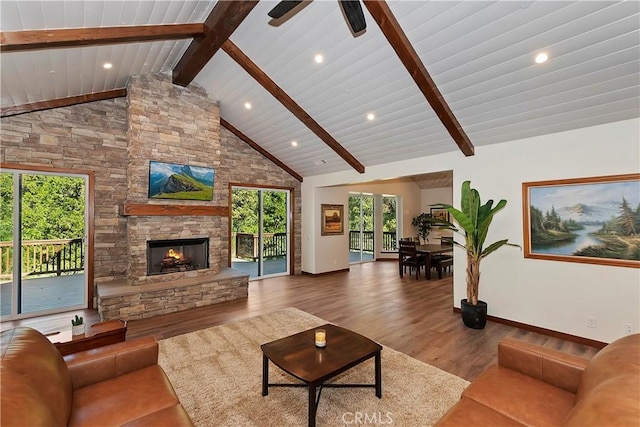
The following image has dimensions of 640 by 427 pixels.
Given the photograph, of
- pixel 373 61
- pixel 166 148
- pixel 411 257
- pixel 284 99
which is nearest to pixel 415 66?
pixel 373 61

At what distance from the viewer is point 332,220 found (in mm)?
8422

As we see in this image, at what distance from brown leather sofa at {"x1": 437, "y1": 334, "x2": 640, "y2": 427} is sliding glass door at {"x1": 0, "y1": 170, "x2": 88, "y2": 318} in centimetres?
621

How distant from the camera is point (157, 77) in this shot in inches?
206

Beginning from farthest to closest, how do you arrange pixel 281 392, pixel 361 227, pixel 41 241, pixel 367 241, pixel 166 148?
pixel 367 241 < pixel 361 227 < pixel 166 148 < pixel 41 241 < pixel 281 392

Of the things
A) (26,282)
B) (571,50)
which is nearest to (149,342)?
(571,50)

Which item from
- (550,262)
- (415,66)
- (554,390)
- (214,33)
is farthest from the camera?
(550,262)

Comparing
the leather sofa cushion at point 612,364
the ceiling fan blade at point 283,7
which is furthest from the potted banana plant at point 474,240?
the ceiling fan blade at point 283,7

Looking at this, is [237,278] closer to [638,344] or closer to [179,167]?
[179,167]

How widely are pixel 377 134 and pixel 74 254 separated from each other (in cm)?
607

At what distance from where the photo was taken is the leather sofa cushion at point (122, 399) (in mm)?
1632

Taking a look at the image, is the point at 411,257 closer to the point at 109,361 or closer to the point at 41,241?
the point at 109,361

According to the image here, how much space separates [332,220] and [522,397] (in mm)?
6739

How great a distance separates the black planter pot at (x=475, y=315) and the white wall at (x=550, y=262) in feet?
1.55

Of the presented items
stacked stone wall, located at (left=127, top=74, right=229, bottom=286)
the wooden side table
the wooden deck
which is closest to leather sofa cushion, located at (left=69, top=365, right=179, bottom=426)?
the wooden side table
